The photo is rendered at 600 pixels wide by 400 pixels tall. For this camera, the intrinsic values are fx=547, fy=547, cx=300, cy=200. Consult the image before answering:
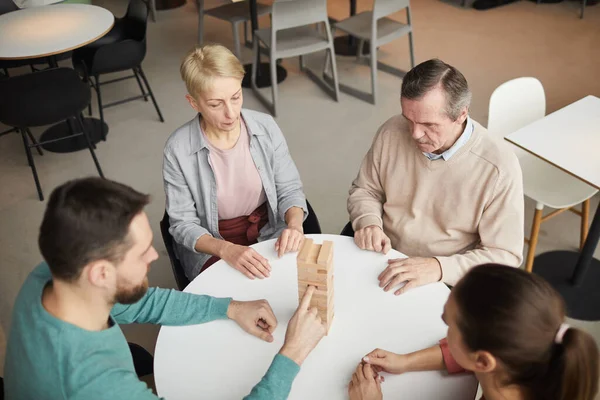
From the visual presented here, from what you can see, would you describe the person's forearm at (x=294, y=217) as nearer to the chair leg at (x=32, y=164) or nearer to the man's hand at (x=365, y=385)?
the man's hand at (x=365, y=385)

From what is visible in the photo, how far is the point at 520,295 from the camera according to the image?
3.79 feet

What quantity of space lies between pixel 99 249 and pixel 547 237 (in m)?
2.64

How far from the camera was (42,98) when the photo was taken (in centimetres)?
334

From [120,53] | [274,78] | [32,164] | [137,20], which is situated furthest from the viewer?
[274,78]

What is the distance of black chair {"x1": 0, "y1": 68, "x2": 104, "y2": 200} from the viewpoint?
10.6ft

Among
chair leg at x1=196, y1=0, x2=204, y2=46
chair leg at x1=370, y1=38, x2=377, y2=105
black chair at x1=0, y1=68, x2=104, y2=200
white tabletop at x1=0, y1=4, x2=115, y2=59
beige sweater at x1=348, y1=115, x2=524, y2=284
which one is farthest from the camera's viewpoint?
Answer: chair leg at x1=196, y1=0, x2=204, y2=46

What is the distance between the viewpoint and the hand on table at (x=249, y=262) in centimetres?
184

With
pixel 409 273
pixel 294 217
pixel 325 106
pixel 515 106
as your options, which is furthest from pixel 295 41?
pixel 409 273

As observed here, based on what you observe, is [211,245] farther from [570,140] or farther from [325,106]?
[325,106]

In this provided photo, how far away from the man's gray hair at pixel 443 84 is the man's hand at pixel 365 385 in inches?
34.8

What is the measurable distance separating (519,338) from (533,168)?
187 centimetres

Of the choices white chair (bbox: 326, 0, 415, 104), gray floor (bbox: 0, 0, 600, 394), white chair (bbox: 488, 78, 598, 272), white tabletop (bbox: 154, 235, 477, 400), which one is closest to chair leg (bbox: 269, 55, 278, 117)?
Result: gray floor (bbox: 0, 0, 600, 394)

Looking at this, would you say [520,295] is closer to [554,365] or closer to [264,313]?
[554,365]

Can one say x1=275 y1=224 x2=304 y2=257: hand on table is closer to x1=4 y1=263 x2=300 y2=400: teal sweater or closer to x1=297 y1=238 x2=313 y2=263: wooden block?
x1=297 y1=238 x2=313 y2=263: wooden block
